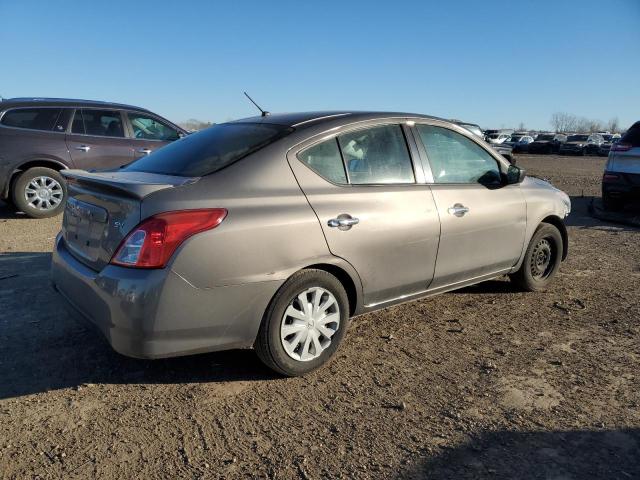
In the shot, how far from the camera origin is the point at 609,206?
30.8 ft

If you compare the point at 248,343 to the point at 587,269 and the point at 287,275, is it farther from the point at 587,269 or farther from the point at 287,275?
the point at 587,269

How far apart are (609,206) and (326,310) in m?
7.88

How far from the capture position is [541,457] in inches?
100

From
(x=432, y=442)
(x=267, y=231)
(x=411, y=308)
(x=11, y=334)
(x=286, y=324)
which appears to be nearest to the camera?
(x=432, y=442)

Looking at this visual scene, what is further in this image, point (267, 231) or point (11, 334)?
point (11, 334)

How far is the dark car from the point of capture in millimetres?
7777

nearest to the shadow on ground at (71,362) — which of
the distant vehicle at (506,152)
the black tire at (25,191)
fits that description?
the distant vehicle at (506,152)

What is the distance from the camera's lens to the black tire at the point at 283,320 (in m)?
3.10

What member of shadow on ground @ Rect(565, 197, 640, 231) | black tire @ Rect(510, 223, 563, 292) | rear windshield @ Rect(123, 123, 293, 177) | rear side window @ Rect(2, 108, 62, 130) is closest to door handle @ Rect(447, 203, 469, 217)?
black tire @ Rect(510, 223, 563, 292)

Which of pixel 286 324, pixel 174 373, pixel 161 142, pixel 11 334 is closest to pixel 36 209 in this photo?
pixel 161 142

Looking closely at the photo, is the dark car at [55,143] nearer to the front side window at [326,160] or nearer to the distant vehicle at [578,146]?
the front side window at [326,160]

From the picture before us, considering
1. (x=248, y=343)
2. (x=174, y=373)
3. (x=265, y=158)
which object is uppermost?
(x=265, y=158)

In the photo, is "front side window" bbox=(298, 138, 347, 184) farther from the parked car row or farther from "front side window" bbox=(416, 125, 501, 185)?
the parked car row

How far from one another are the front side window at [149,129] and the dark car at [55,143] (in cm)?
2
